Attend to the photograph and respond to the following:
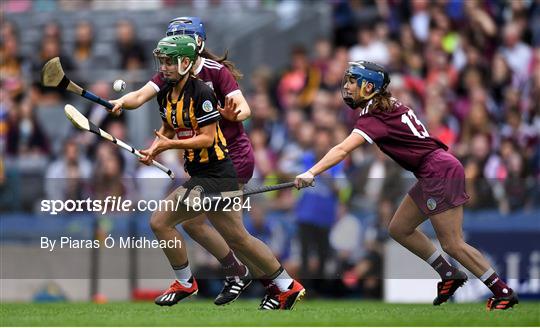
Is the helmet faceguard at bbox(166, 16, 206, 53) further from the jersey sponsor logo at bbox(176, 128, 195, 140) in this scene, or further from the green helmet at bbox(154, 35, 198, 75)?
the jersey sponsor logo at bbox(176, 128, 195, 140)

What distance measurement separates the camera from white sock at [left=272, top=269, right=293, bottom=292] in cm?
1277

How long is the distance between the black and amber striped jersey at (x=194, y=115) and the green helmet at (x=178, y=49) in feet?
0.66

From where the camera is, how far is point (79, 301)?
15.8 m

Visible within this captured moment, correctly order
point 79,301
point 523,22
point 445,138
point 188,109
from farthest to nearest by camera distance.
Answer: point 523,22 → point 445,138 → point 79,301 → point 188,109

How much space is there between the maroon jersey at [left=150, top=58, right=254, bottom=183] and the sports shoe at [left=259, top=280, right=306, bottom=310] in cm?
97

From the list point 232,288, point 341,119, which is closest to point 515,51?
point 341,119

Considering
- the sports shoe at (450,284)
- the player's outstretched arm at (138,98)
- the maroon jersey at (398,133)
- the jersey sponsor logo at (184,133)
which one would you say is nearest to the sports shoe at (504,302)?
the sports shoe at (450,284)

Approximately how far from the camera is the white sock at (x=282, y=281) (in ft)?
41.9

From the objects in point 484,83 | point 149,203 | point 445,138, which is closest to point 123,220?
point 149,203

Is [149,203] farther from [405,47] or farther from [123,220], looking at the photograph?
[405,47]

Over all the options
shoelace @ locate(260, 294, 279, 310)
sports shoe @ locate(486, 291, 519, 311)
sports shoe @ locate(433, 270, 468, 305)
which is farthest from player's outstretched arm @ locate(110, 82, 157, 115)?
sports shoe @ locate(486, 291, 519, 311)

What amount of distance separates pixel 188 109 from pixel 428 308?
2.85 m

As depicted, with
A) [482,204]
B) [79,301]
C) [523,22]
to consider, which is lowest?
[79,301]

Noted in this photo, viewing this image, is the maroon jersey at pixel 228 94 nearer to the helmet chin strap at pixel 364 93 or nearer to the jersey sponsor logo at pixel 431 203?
the helmet chin strap at pixel 364 93
